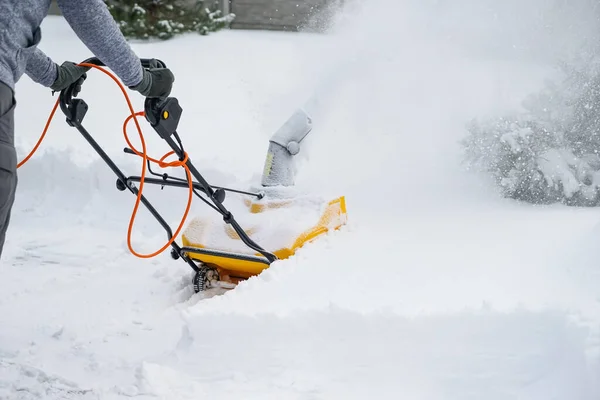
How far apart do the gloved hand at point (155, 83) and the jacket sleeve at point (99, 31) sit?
0.75 ft

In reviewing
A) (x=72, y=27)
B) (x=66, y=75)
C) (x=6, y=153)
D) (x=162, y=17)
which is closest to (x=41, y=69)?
(x=66, y=75)

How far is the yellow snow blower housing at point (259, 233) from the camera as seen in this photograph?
13.7 ft

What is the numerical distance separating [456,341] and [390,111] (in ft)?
12.2

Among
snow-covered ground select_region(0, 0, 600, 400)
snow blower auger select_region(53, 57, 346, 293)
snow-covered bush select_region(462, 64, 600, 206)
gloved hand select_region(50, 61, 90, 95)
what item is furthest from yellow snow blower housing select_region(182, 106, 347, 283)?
snow-covered bush select_region(462, 64, 600, 206)

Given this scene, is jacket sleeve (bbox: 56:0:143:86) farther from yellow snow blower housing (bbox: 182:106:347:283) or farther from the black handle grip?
yellow snow blower housing (bbox: 182:106:347:283)

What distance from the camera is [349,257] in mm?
4047

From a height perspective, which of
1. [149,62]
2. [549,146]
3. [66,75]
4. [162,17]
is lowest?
[162,17]

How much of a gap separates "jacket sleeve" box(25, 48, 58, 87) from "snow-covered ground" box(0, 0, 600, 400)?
126 centimetres

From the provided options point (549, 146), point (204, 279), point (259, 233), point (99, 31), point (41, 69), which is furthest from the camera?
point (549, 146)

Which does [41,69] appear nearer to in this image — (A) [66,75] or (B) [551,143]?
(A) [66,75]

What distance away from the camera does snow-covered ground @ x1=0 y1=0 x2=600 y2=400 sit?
3018mm

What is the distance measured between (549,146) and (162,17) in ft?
21.5

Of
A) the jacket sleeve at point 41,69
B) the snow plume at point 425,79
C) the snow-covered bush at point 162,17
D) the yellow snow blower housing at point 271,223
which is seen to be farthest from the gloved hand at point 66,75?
the snow-covered bush at point 162,17

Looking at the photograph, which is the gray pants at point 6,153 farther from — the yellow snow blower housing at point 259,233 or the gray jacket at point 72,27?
the yellow snow blower housing at point 259,233
